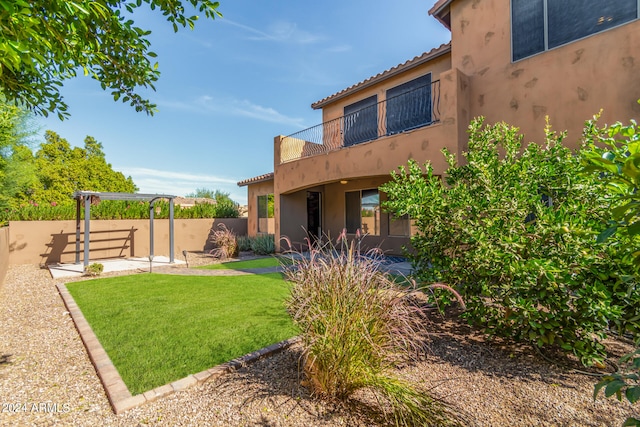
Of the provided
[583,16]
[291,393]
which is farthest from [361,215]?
[291,393]

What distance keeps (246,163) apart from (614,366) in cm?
3156

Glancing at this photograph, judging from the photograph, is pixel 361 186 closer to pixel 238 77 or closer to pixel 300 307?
pixel 238 77

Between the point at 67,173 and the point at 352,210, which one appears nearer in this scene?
the point at 352,210

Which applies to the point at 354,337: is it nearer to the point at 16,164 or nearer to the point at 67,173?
the point at 16,164

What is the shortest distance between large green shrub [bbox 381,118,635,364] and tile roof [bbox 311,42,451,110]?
6.04 meters

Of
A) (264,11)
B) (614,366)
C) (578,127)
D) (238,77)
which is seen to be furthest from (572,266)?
(238,77)

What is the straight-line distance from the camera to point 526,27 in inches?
277

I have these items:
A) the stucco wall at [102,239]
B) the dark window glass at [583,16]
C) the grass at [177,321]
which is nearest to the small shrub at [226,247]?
the stucco wall at [102,239]

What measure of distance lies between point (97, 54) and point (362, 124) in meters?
9.87

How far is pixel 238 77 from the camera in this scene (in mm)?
13930

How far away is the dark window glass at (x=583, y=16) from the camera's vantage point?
5828 millimetres

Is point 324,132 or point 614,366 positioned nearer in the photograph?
point 614,366

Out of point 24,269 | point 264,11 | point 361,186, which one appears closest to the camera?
point 264,11

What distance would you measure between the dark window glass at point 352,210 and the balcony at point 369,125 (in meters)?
2.62
